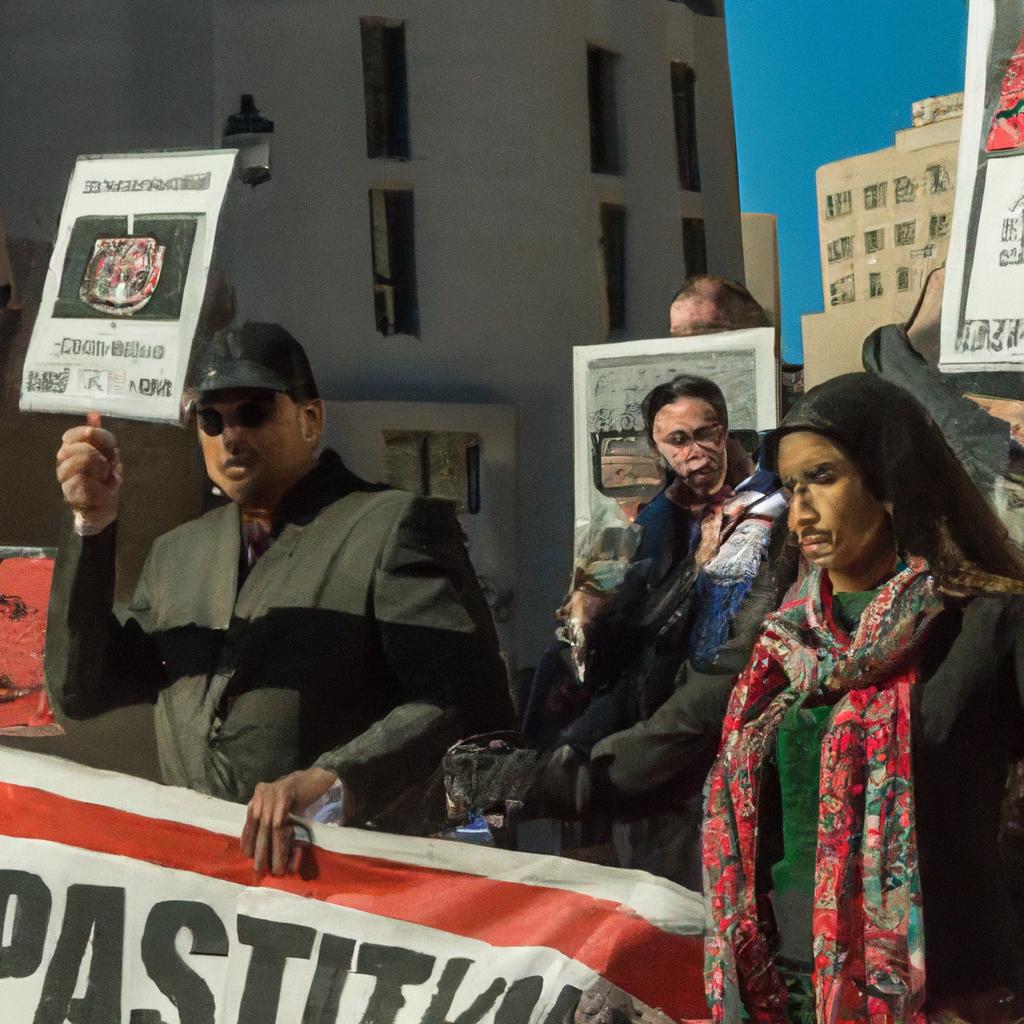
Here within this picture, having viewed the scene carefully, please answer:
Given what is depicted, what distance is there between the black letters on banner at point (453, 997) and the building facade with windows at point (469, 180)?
69 centimetres

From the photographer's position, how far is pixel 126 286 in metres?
4.23

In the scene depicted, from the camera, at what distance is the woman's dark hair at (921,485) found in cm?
320

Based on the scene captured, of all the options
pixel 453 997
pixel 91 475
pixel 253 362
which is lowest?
pixel 453 997

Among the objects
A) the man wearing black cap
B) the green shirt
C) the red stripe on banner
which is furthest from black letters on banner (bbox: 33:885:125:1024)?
the green shirt

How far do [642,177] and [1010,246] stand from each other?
2.71ft

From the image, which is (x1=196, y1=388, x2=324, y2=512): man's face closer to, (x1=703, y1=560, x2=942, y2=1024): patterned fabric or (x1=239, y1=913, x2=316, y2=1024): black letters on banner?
(x1=239, y1=913, x2=316, y2=1024): black letters on banner

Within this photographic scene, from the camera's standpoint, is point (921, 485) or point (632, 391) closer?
point (921, 485)

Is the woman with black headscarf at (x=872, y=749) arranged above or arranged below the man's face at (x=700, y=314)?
below

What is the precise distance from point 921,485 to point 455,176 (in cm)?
131

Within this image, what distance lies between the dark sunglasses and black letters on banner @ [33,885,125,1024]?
1133mm

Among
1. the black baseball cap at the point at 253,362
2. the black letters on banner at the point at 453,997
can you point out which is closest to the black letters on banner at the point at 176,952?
the black letters on banner at the point at 453,997

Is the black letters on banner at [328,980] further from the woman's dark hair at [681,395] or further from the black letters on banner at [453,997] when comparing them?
the woman's dark hair at [681,395]

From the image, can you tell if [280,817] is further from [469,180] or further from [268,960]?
[469,180]

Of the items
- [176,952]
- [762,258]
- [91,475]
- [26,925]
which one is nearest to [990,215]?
[762,258]
